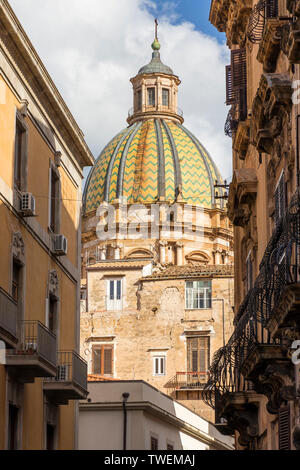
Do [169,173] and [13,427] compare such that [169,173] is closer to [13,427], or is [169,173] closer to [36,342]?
[13,427]

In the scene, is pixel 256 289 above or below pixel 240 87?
below

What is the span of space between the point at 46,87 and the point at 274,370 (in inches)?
441

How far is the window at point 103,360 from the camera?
53.7 m

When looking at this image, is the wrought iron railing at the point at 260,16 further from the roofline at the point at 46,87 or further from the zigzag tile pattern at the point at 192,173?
the zigzag tile pattern at the point at 192,173

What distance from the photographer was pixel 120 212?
7506 cm

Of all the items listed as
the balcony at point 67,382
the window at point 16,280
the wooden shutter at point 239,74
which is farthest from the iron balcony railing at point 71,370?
the wooden shutter at point 239,74

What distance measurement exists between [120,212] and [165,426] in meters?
39.6

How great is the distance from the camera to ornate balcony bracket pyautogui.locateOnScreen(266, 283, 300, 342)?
40.7 feet

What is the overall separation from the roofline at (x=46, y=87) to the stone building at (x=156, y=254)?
2402 cm

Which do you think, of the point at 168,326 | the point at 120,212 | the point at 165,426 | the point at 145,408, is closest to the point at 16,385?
the point at 145,408

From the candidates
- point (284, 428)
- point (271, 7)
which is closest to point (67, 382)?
point (284, 428)

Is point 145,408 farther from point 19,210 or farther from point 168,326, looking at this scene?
point 168,326

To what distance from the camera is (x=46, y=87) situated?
24.7 metres
